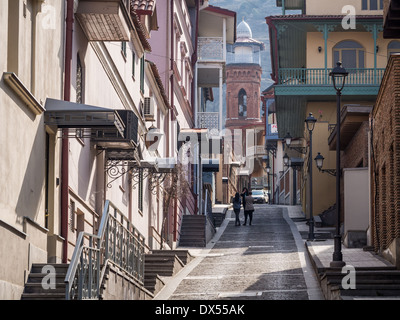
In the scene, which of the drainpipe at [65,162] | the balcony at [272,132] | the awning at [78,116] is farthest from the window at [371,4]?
the balcony at [272,132]

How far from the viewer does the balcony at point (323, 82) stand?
132 ft

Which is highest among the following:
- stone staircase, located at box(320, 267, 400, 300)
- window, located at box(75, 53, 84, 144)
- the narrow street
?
window, located at box(75, 53, 84, 144)

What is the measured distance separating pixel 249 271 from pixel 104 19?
26.4 ft

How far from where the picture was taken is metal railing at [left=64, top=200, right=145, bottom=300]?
11.6 m

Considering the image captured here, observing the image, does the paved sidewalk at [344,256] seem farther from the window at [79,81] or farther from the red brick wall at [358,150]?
the window at [79,81]

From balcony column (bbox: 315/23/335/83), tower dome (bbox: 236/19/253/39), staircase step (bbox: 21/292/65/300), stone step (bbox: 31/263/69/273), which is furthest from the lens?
tower dome (bbox: 236/19/253/39)

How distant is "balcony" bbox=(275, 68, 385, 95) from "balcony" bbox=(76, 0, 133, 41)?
24.0m

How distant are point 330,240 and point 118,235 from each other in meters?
15.5

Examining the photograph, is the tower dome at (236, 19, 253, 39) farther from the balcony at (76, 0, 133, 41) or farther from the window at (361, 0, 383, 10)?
the balcony at (76, 0, 133, 41)

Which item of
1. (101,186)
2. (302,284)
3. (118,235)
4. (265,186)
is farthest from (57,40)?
(265,186)

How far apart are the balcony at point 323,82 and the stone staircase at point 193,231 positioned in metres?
8.68

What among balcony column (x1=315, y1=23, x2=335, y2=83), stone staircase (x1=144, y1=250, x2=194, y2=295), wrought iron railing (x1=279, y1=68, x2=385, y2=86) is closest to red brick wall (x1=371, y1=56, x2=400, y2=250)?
stone staircase (x1=144, y1=250, x2=194, y2=295)
